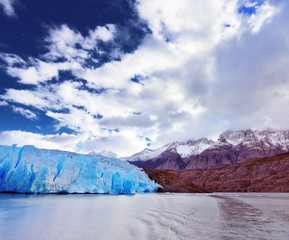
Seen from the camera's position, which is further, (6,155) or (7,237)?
(6,155)

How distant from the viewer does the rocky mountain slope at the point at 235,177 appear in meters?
69.4

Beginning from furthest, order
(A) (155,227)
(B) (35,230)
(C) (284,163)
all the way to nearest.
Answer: (C) (284,163)
(A) (155,227)
(B) (35,230)

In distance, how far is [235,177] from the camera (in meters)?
106

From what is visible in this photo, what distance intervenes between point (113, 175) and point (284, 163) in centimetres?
9100

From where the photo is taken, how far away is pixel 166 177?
70.8 metres

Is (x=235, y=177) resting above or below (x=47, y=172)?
above

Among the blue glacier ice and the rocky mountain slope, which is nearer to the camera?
the blue glacier ice

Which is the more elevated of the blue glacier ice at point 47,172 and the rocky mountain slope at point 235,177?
the rocky mountain slope at point 235,177

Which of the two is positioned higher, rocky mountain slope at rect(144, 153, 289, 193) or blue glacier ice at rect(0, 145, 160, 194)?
rocky mountain slope at rect(144, 153, 289, 193)

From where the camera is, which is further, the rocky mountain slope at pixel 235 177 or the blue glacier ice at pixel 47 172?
the rocky mountain slope at pixel 235 177

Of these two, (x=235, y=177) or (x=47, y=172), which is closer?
(x=47, y=172)

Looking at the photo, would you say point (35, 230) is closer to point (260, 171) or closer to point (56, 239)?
point (56, 239)

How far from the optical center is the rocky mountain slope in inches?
2732

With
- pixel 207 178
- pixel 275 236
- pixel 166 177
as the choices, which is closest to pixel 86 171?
pixel 275 236
